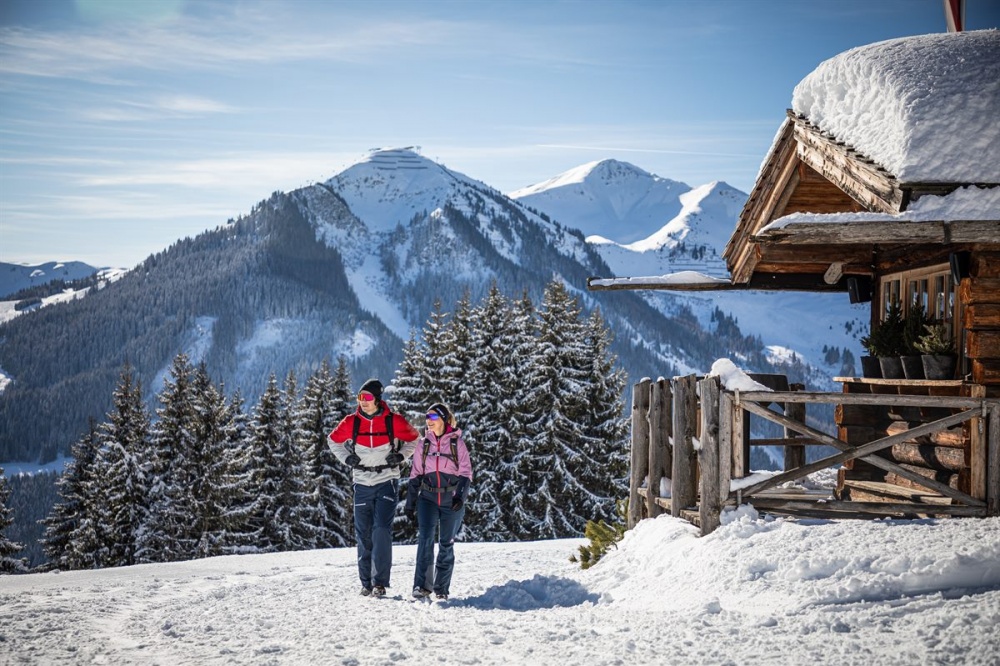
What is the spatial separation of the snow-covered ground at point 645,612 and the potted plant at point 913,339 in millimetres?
2995

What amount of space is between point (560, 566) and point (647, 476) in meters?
1.80

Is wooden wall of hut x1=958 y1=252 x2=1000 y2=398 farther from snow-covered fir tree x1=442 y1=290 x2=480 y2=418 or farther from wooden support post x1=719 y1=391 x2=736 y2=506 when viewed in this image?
snow-covered fir tree x1=442 y1=290 x2=480 y2=418

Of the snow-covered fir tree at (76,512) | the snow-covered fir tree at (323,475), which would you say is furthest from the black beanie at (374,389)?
the snow-covered fir tree at (76,512)

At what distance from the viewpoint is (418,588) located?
8961 mm

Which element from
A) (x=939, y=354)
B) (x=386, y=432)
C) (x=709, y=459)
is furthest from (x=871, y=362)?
(x=386, y=432)

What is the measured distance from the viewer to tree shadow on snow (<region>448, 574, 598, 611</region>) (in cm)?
833

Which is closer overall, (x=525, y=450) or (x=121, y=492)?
(x=525, y=450)

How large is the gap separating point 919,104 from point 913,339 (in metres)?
2.83

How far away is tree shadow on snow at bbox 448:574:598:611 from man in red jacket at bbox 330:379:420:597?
105cm

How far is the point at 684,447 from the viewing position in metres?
9.67

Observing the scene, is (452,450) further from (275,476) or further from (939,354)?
(275,476)

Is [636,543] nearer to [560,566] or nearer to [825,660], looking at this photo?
[560,566]

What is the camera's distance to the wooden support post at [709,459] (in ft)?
28.1

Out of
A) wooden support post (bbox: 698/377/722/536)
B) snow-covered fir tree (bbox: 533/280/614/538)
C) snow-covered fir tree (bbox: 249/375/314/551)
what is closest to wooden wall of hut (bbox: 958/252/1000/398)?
wooden support post (bbox: 698/377/722/536)
